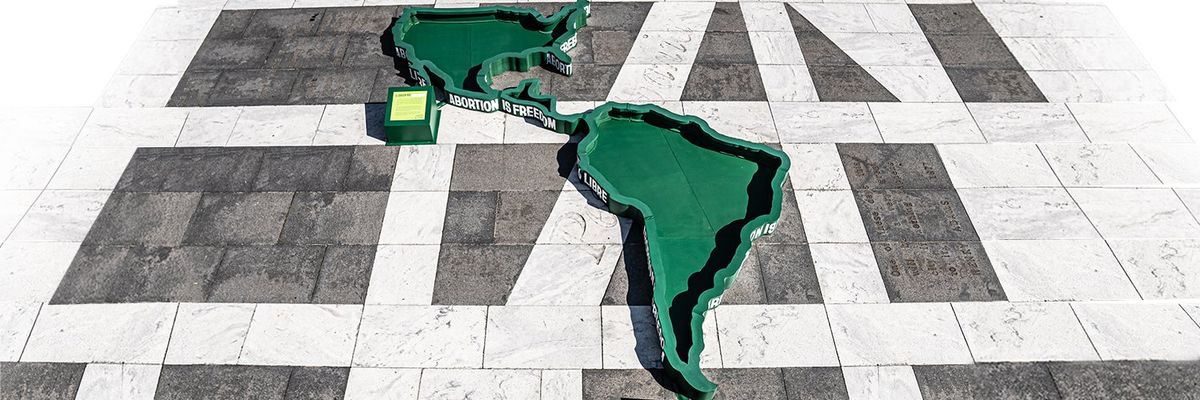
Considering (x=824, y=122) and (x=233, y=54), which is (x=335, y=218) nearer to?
(x=233, y=54)

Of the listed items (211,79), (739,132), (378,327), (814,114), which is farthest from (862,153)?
(211,79)

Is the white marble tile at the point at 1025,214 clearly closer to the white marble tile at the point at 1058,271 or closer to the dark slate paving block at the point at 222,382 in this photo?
the white marble tile at the point at 1058,271

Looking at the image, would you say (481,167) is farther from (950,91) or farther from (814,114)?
(950,91)

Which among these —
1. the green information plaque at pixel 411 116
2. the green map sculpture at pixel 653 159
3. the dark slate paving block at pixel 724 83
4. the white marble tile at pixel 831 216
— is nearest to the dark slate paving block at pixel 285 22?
the green map sculpture at pixel 653 159

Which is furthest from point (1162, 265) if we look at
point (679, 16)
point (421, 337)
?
point (421, 337)

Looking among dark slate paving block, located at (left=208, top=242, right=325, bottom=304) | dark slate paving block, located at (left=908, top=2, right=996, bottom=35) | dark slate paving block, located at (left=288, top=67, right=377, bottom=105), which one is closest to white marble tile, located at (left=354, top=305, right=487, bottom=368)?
dark slate paving block, located at (left=208, top=242, right=325, bottom=304)

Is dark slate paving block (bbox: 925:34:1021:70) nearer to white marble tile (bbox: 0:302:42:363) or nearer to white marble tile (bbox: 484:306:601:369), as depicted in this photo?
white marble tile (bbox: 484:306:601:369)
